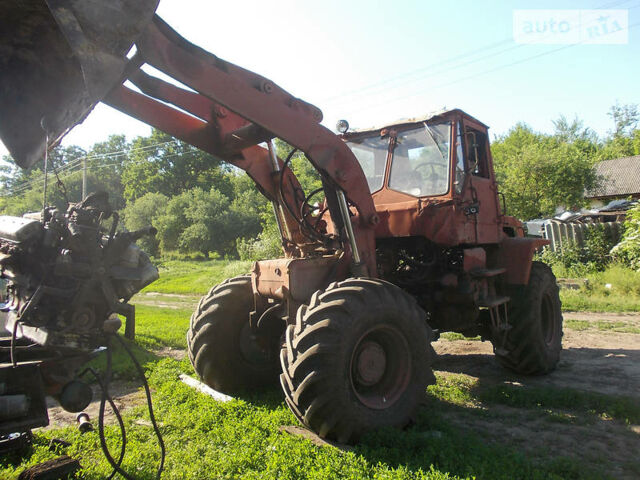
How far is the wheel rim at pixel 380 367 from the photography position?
13.7ft

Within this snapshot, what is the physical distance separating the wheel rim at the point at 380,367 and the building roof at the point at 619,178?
3703 centimetres

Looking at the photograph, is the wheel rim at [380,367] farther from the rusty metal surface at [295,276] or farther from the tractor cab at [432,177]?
the tractor cab at [432,177]

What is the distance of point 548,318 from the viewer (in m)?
7.14

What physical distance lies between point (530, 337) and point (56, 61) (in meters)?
5.96

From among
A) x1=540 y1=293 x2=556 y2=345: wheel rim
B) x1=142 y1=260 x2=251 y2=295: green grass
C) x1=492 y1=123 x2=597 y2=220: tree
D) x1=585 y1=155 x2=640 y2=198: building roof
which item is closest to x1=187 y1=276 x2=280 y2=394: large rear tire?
x1=540 y1=293 x2=556 y2=345: wheel rim

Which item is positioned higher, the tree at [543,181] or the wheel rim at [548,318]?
the tree at [543,181]

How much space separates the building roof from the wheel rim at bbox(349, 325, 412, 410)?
37.0 meters

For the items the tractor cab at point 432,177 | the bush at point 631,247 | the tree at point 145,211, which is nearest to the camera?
the tractor cab at point 432,177

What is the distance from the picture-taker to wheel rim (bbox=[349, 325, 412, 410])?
13.7ft

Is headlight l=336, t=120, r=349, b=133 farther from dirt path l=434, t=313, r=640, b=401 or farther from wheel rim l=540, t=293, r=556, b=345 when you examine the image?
wheel rim l=540, t=293, r=556, b=345

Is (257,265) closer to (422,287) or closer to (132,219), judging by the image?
(422,287)

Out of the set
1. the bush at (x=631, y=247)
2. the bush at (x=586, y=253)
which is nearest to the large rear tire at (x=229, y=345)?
the bush at (x=631, y=247)

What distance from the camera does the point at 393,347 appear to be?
4.39 meters

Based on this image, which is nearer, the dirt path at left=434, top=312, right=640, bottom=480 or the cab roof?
the dirt path at left=434, top=312, right=640, bottom=480
